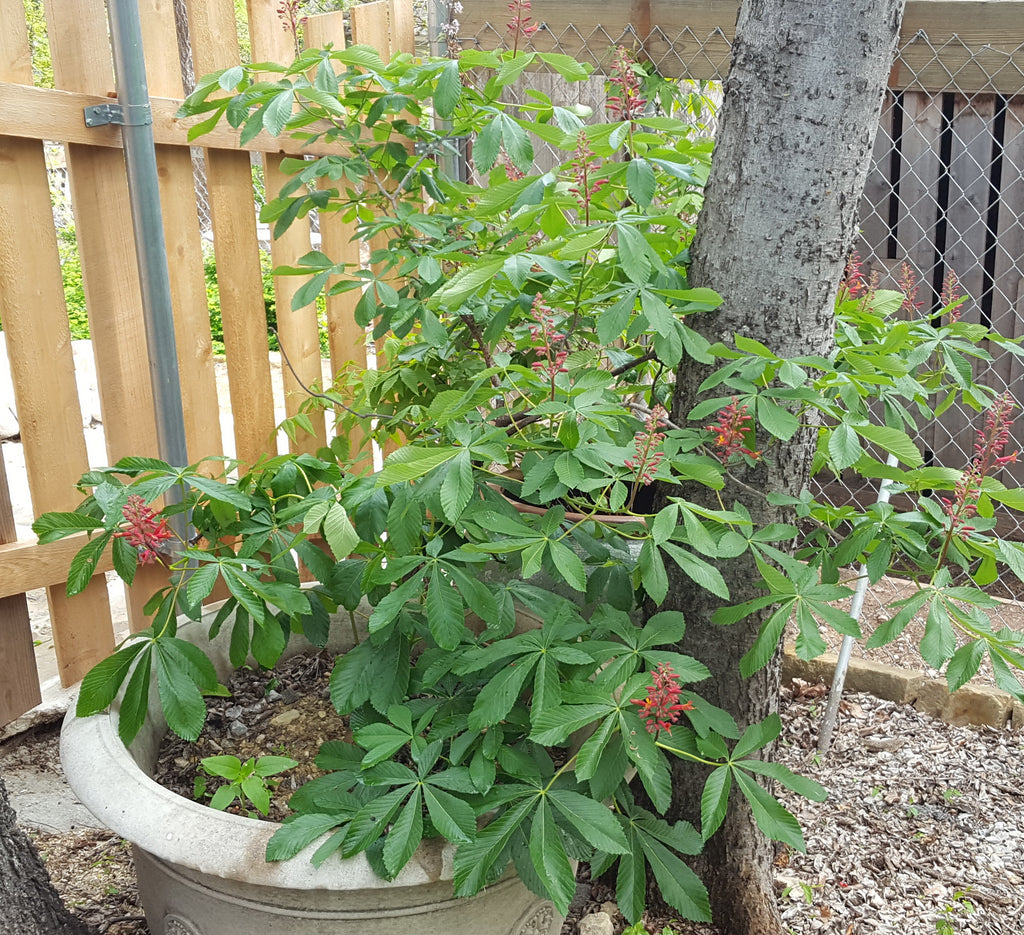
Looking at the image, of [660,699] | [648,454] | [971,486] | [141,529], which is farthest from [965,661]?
[141,529]

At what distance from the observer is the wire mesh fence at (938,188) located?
123 inches

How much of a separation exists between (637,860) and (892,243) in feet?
9.64

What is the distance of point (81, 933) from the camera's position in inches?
68.7

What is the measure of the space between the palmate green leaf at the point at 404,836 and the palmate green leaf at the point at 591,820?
0.69 ft

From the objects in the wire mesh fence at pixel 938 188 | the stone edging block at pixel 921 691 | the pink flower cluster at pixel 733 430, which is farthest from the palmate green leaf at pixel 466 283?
the wire mesh fence at pixel 938 188

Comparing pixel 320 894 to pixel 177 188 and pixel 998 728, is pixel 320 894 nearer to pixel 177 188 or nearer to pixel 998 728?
pixel 177 188

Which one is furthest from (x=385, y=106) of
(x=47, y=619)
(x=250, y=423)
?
(x=47, y=619)

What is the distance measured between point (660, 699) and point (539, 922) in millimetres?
610

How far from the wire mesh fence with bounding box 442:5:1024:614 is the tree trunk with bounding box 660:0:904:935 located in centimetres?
145

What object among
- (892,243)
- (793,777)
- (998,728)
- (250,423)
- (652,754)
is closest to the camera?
(652,754)

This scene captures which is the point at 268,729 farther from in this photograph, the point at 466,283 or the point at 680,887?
the point at 466,283

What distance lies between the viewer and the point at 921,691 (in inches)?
111

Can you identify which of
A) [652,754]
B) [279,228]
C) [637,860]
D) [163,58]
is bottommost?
[637,860]

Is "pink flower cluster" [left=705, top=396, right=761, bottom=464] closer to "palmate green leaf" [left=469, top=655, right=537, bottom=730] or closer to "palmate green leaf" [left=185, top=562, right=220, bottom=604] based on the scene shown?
"palmate green leaf" [left=469, top=655, right=537, bottom=730]
